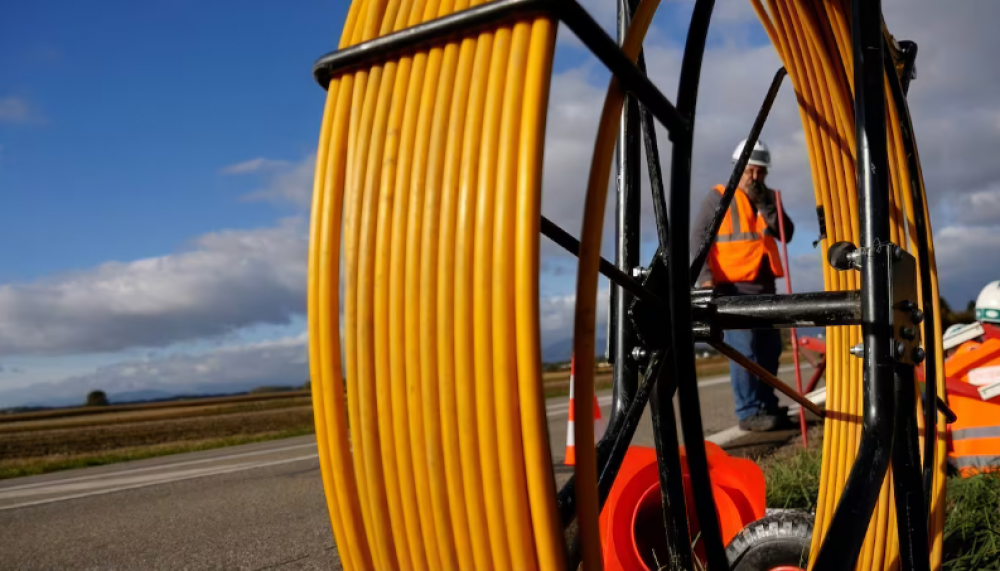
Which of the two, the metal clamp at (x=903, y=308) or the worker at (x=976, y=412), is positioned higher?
the metal clamp at (x=903, y=308)

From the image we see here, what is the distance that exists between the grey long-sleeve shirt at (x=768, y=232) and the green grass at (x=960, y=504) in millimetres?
2009

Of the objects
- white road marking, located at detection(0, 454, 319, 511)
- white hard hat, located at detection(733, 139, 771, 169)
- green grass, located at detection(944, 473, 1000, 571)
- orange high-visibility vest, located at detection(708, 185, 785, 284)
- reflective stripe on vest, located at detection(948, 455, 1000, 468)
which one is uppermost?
white hard hat, located at detection(733, 139, 771, 169)

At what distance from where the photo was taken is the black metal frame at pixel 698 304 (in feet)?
4.60

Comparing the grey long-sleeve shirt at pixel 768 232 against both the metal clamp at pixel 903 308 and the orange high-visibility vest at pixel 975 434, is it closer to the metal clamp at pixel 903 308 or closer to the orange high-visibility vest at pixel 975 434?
the orange high-visibility vest at pixel 975 434

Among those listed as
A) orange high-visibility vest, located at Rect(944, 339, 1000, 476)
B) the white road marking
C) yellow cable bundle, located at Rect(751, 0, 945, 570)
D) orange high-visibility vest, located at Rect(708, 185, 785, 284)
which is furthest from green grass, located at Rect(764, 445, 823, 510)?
the white road marking

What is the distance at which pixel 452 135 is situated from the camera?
4.21ft

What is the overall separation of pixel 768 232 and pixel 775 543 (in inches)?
183

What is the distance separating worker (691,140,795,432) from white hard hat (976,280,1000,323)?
1.34 meters

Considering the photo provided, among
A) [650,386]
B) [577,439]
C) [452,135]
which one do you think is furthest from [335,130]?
[650,386]

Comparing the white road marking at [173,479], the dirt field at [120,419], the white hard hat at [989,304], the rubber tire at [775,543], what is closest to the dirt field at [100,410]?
the dirt field at [120,419]

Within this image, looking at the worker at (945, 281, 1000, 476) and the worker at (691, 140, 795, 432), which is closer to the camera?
the worker at (945, 281, 1000, 476)

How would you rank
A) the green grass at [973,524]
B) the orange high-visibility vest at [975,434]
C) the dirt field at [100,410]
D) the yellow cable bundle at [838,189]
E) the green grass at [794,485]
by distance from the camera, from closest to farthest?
1. the yellow cable bundle at [838,189]
2. the green grass at [973,524]
3. the green grass at [794,485]
4. the orange high-visibility vest at [975,434]
5. the dirt field at [100,410]

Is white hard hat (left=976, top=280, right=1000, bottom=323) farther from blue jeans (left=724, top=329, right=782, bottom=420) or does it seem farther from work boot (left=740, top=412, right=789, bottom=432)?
work boot (left=740, top=412, right=789, bottom=432)

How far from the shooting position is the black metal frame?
4.60 ft
